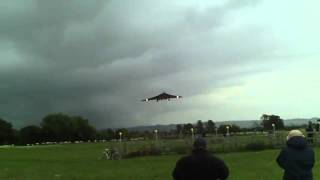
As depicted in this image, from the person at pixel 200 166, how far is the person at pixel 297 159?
190cm

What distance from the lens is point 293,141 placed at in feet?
32.0

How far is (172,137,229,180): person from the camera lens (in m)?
8.06

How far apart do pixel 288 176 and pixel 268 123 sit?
7646cm

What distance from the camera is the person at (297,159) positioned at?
9633 mm

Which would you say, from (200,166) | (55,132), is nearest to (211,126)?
(200,166)

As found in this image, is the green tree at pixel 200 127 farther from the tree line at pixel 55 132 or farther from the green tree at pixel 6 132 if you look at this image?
the green tree at pixel 6 132

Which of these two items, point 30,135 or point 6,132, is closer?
point 30,135

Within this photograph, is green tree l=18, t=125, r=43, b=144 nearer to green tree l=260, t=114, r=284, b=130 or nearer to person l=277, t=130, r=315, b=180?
green tree l=260, t=114, r=284, b=130

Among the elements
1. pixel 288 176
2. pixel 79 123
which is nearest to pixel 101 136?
pixel 79 123

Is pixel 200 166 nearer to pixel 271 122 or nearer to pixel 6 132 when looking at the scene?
pixel 271 122

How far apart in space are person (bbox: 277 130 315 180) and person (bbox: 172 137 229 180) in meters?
1.90

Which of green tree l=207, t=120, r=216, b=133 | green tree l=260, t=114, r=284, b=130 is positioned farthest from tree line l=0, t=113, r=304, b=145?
green tree l=207, t=120, r=216, b=133

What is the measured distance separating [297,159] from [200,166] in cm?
224

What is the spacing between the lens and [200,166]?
808 centimetres
